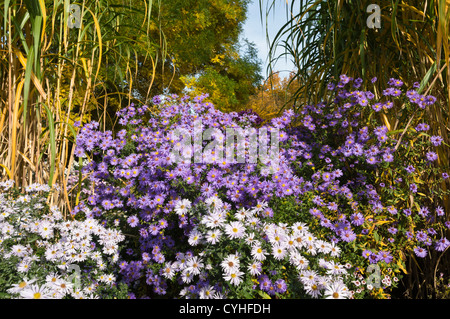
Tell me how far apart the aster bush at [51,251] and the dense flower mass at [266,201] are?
0.07 meters

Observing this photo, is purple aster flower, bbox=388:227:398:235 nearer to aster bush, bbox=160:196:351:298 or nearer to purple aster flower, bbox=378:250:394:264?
purple aster flower, bbox=378:250:394:264

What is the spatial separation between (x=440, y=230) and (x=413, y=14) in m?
1.16

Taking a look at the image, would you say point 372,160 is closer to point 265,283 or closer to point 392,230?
point 392,230

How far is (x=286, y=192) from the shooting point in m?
1.54

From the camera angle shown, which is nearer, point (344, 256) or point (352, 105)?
point (344, 256)

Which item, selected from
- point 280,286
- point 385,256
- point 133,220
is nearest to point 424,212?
point 385,256

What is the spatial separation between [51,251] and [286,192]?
1044mm

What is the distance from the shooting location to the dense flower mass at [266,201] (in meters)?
1.29

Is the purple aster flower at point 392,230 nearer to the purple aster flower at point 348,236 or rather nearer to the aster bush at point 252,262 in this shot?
the purple aster flower at point 348,236

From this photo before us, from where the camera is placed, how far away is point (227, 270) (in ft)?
3.82

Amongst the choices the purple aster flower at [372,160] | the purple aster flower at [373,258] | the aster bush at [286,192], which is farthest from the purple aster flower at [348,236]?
the purple aster flower at [372,160]

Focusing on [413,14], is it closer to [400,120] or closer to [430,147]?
[400,120]

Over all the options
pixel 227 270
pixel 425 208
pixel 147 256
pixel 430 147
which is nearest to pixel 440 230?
pixel 425 208

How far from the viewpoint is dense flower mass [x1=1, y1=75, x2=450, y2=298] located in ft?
4.24
